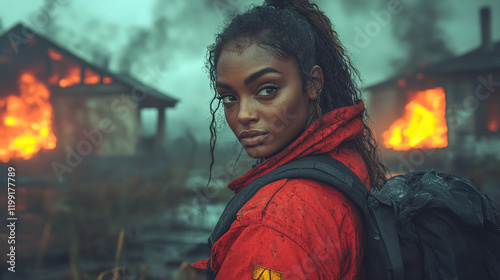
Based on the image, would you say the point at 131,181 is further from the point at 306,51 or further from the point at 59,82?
the point at 306,51

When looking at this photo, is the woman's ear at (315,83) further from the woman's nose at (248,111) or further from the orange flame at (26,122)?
the orange flame at (26,122)

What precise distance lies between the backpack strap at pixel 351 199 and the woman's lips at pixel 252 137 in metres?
0.23

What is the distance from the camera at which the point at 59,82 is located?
14.0 meters

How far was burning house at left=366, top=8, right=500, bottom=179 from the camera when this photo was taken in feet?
54.6

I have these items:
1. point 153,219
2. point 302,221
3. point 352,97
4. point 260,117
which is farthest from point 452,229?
point 153,219

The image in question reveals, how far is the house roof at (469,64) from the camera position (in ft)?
55.9

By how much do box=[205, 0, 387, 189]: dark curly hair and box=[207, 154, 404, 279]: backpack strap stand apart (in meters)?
0.27

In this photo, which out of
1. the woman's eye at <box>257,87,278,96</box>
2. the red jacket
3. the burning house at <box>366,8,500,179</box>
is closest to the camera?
the red jacket

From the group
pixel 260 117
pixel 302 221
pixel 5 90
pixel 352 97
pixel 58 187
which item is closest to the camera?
pixel 302 221

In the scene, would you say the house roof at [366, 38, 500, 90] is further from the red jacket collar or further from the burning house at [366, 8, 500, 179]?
the red jacket collar

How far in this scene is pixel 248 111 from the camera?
4.69 ft

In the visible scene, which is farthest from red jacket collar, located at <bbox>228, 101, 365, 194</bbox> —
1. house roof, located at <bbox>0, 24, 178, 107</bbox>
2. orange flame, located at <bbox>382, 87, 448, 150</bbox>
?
orange flame, located at <bbox>382, 87, 448, 150</bbox>

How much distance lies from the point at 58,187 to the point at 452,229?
1234cm

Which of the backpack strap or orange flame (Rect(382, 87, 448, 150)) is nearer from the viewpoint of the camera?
the backpack strap
